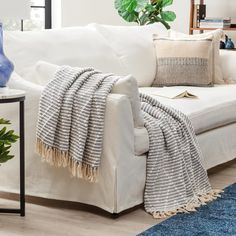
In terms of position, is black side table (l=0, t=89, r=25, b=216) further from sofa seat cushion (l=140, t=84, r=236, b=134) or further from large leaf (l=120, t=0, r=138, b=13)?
large leaf (l=120, t=0, r=138, b=13)

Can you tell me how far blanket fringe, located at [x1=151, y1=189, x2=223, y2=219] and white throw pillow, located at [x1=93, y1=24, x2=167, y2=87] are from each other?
45.1 inches

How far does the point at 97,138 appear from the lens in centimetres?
320

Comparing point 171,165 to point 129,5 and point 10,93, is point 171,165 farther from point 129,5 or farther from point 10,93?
point 129,5

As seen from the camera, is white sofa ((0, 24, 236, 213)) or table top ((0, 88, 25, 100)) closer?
table top ((0, 88, 25, 100))

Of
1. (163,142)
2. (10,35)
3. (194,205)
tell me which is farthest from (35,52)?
(194,205)

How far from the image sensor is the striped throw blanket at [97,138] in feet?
10.6

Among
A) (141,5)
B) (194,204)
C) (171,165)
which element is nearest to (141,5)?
(141,5)

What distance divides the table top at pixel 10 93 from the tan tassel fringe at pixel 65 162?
0.97 ft

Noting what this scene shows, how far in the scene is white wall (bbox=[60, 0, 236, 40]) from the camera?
6602 millimetres

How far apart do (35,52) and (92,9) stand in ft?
10.1

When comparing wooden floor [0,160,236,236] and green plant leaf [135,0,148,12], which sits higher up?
green plant leaf [135,0,148,12]

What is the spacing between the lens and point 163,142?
3.45 metres

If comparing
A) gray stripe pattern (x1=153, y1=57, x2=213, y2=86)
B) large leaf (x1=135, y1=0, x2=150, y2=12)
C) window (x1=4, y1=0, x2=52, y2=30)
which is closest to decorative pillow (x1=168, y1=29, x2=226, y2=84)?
gray stripe pattern (x1=153, y1=57, x2=213, y2=86)

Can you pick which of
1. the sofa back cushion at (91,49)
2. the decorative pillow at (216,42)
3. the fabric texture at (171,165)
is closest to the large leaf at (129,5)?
the sofa back cushion at (91,49)
